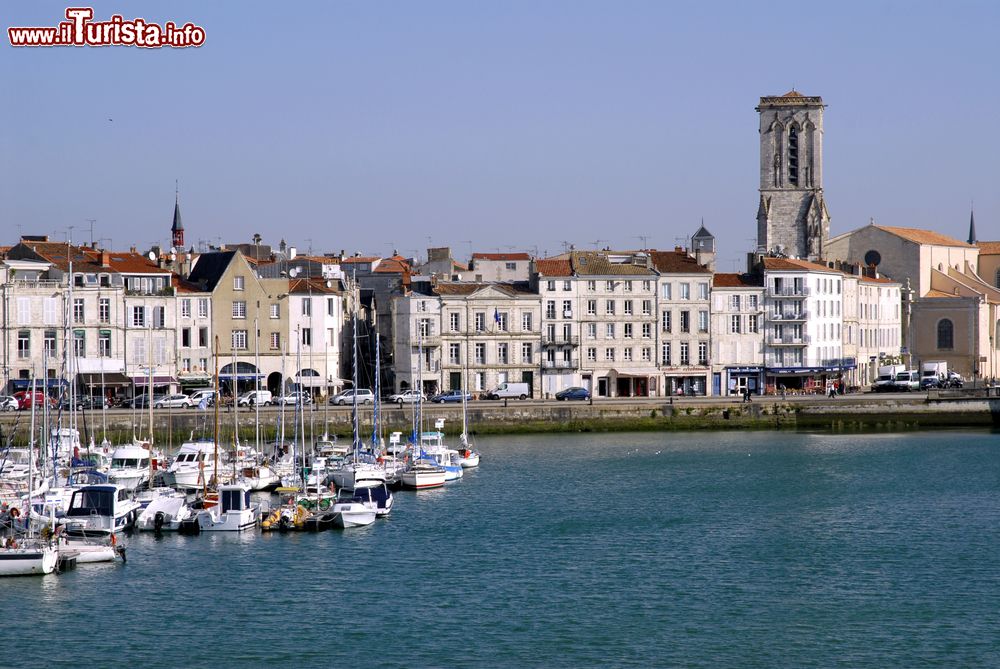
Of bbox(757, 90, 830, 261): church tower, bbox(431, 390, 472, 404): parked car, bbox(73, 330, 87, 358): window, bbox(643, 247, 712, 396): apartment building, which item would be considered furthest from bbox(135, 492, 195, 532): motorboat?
bbox(757, 90, 830, 261): church tower

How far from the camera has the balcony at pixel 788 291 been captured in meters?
82.6

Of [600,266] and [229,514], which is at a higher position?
[600,266]

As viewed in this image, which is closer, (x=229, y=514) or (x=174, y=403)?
(x=229, y=514)

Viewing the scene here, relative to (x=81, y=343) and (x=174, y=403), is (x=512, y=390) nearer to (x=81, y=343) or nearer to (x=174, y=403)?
(x=174, y=403)

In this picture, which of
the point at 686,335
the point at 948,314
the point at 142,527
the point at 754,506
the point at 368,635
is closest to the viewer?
the point at 368,635

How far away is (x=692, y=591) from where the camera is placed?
115 feet

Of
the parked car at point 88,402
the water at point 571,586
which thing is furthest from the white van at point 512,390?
the water at point 571,586

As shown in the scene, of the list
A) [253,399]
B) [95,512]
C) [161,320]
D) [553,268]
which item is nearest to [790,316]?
[553,268]

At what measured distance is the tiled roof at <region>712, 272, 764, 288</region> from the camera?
81.9m

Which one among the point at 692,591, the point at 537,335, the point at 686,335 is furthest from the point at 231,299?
the point at 692,591

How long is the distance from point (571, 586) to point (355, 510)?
9.70 meters

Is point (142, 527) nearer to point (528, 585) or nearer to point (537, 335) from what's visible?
point (528, 585)

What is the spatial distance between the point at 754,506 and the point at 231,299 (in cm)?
3445

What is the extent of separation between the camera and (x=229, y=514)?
42062 mm
